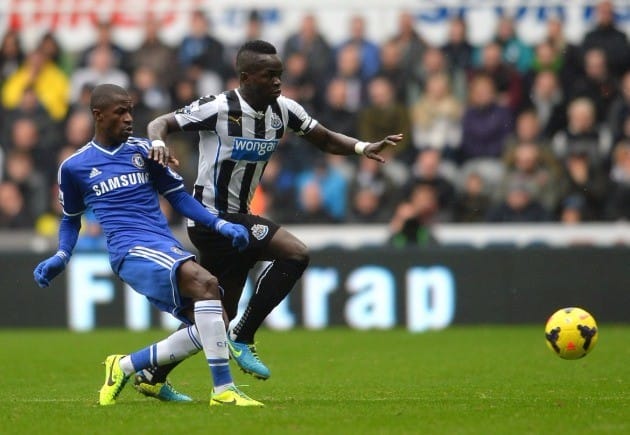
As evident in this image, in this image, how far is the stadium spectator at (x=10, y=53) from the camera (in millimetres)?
18438

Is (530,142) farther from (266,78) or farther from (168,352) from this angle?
(168,352)

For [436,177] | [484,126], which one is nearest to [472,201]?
[436,177]

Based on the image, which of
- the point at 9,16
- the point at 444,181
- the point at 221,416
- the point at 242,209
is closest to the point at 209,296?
the point at 221,416

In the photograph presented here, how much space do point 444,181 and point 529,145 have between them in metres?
1.19

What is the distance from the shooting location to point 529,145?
1683 centimetres

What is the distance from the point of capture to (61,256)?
28.6ft

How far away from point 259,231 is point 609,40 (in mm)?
9563

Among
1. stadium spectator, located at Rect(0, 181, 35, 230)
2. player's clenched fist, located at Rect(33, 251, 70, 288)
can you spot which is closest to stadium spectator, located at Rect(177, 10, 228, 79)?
stadium spectator, located at Rect(0, 181, 35, 230)

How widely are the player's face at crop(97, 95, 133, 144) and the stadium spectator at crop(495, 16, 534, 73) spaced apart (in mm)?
9969

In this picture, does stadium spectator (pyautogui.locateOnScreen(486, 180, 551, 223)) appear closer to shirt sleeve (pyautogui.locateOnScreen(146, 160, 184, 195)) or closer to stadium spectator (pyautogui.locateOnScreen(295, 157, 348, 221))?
stadium spectator (pyautogui.locateOnScreen(295, 157, 348, 221))

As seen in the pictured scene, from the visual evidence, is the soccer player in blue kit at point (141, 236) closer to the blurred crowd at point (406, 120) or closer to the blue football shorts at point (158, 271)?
the blue football shorts at point (158, 271)

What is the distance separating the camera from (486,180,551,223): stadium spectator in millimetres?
16766

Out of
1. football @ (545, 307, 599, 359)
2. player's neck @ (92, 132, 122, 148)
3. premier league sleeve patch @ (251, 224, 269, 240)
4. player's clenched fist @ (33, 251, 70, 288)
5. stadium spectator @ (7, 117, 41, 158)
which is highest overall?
player's neck @ (92, 132, 122, 148)

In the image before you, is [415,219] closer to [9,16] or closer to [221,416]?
[9,16]
